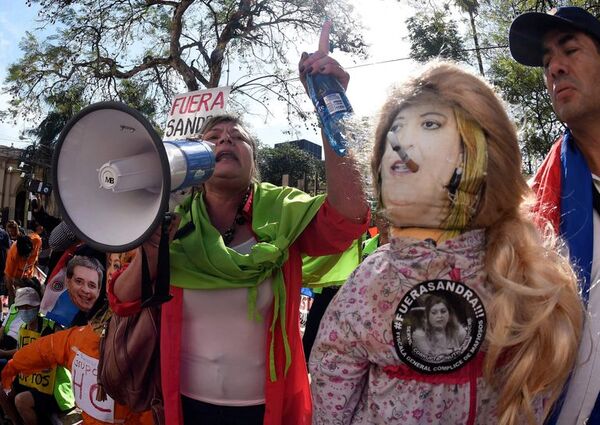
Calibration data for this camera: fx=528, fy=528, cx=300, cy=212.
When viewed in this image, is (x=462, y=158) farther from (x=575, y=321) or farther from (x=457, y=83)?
(x=575, y=321)

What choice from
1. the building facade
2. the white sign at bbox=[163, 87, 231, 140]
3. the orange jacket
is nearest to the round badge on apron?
the orange jacket

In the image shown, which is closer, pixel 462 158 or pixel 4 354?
pixel 462 158

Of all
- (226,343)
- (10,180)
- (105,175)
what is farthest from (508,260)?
(10,180)

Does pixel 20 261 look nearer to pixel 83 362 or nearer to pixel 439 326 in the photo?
pixel 83 362

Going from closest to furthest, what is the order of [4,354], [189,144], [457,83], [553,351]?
[553,351] < [457,83] < [189,144] < [4,354]

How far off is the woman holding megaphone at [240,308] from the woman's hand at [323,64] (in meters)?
0.36

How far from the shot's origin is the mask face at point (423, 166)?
47.4 inches

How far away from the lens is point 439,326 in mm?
1188

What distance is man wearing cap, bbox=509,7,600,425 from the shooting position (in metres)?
1.35

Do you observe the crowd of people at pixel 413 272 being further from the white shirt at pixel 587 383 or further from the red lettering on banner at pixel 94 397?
the red lettering on banner at pixel 94 397

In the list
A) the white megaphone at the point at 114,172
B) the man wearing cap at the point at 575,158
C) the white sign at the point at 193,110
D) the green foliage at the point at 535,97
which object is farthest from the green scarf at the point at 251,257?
the green foliage at the point at 535,97

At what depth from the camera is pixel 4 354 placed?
13.4 ft

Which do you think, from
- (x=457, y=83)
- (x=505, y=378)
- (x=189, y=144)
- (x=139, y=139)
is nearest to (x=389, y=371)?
(x=505, y=378)

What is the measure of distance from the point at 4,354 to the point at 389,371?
3.85m
